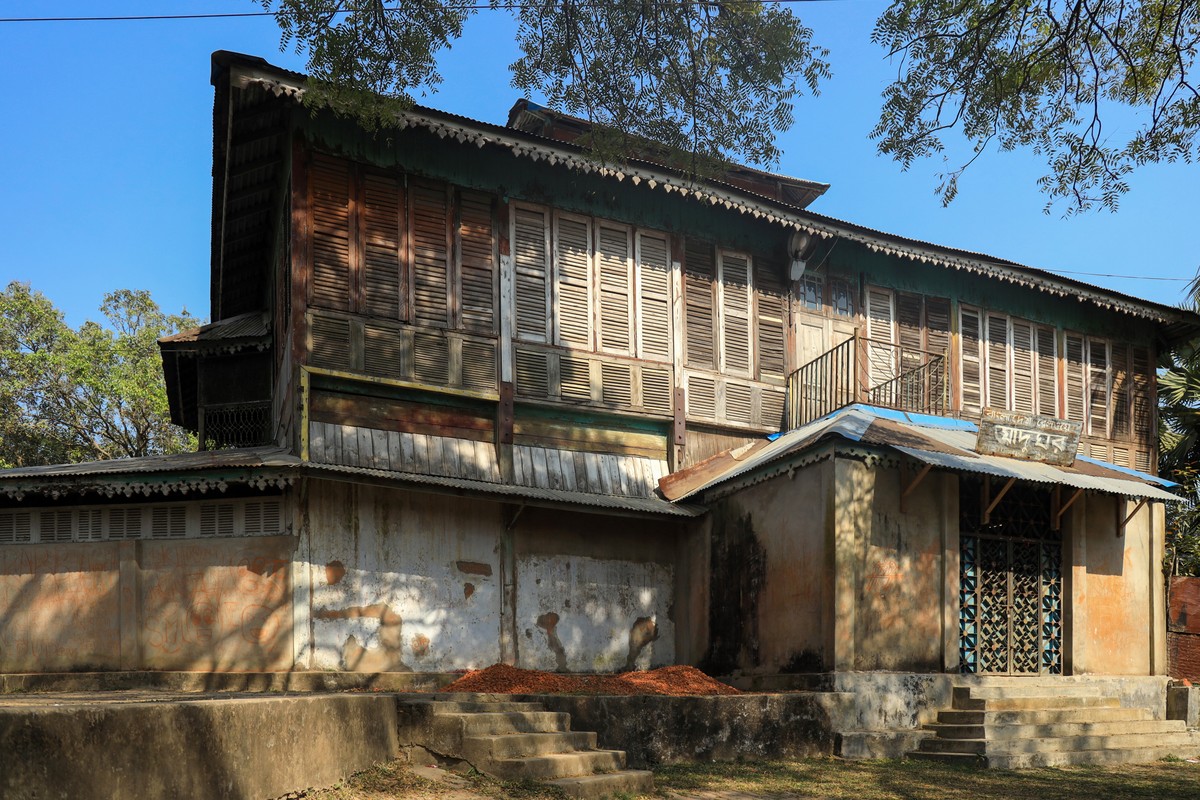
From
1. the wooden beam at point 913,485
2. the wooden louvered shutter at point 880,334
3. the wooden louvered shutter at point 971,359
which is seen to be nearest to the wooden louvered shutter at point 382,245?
the wooden beam at point 913,485

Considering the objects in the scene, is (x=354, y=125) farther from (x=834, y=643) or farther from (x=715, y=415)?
(x=834, y=643)

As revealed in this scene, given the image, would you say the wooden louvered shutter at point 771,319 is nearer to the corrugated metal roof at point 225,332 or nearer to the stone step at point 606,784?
the corrugated metal roof at point 225,332

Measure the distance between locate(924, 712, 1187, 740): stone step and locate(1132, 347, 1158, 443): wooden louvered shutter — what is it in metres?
7.45

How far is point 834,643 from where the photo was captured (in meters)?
11.8

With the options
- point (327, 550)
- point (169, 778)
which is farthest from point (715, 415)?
point (169, 778)

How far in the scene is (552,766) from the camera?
27.7 ft

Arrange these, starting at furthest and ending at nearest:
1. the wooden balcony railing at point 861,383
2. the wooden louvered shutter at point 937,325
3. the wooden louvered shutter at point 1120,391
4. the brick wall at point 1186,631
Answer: the wooden louvered shutter at point 1120,391
the wooden louvered shutter at point 937,325
the brick wall at point 1186,631
the wooden balcony railing at point 861,383

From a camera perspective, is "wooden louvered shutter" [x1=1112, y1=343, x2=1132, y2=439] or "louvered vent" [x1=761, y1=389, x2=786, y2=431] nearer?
"louvered vent" [x1=761, y1=389, x2=786, y2=431]

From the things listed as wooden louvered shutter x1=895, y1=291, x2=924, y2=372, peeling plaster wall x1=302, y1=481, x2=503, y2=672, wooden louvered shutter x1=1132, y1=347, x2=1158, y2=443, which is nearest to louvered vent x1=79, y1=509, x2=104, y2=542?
peeling plaster wall x1=302, y1=481, x2=503, y2=672

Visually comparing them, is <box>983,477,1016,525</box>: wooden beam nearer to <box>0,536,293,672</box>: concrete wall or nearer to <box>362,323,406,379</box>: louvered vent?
<box>362,323,406,379</box>: louvered vent

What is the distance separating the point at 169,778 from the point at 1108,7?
26.8 feet

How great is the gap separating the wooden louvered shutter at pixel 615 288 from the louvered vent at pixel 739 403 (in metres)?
1.63

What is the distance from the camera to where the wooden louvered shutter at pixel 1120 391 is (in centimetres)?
1862

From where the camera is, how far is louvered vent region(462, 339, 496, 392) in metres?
13.7
